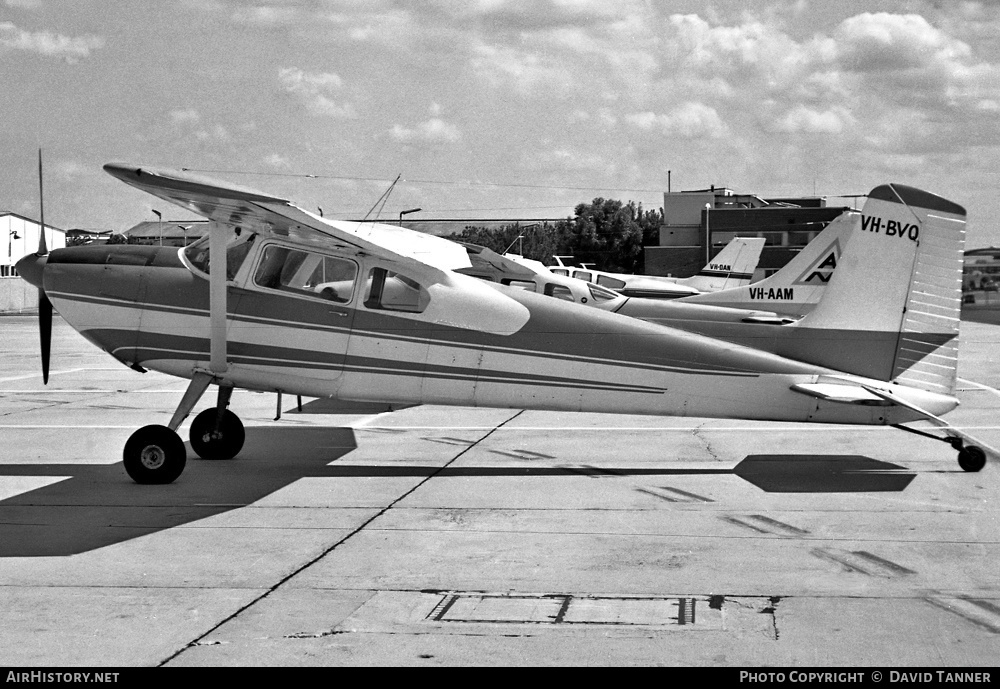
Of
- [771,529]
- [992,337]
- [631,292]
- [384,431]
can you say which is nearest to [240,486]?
[384,431]

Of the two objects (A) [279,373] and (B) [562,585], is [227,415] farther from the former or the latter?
(B) [562,585]

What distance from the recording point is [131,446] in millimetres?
9422

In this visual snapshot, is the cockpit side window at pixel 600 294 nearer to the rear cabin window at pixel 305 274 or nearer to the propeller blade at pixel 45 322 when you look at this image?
the rear cabin window at pixel 305 274

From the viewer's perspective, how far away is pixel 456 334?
388 inches

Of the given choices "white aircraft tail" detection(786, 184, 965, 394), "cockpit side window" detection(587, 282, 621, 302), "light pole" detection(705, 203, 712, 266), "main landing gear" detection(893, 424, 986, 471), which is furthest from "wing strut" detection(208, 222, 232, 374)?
"light pole" detection(705, 203, 712, 266)

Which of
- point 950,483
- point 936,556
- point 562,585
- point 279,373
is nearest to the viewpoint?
point 562,585

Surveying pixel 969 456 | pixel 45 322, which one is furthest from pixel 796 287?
pixel 45 322

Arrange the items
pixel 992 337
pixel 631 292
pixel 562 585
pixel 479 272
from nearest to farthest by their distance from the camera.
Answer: pixel 562 585
pixel 479 272
pixel 631 292
pixel 992 337

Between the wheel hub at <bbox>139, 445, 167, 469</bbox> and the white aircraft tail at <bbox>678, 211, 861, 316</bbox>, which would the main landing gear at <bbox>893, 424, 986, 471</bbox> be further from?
the white aircraft tail at <bbox>678, 211, 861, 316</bbox>

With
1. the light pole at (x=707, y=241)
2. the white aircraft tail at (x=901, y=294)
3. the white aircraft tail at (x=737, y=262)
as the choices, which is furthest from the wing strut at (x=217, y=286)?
the light pole at (x=707, y=241)

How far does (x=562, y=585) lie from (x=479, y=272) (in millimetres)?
13858

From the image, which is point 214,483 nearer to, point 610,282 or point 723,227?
point 610,282

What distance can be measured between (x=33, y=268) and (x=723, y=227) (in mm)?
90951

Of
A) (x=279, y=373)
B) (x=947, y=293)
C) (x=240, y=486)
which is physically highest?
(x=947, y=293)
